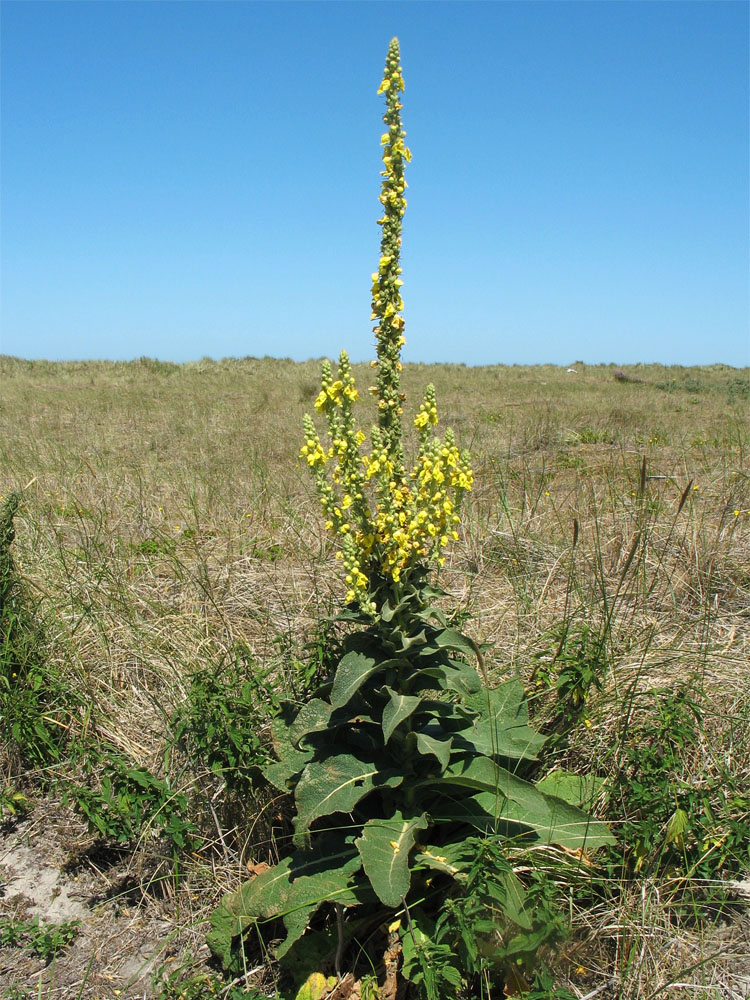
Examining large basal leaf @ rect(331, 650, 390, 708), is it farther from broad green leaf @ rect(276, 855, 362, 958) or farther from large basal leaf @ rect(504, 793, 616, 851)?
large basal leaf @ rect(504, 793, 616, 851)

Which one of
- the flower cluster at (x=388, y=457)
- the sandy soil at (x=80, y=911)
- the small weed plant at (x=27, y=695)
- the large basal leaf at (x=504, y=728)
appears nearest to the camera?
the flower cluster at (x=388, y=457)

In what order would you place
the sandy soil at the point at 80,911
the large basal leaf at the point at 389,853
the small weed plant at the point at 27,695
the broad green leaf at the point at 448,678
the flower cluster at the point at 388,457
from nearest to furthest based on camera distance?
1. the large basal leaf at the point at 389,853
2. the flower cluster at the point at 388,457
3. the broad green leaf at the point at 448,678
4. the sandy soil at the point at 80,911
5. the small weed plant at the point at 27,695

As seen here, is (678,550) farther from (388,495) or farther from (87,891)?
(87,891)

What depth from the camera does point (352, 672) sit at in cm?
234

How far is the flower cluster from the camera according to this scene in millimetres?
2250

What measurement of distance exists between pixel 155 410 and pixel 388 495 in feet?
36.1

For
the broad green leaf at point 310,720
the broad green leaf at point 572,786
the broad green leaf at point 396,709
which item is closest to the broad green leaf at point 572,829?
the broad green leaf at point 572,786

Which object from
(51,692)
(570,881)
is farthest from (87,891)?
(570,881)

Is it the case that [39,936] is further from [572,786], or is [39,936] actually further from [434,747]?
[572,786]

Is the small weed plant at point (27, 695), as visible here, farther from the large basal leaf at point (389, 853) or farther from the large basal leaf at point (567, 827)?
the large basal leaf at point (567, 827)

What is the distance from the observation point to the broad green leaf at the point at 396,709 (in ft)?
7.18

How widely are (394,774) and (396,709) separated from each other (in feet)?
1.20

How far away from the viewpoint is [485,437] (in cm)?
962

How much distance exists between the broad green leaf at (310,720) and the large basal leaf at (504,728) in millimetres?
534
